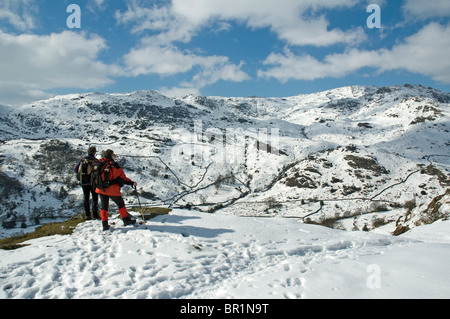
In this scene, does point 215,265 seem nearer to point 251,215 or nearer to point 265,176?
point 251,215

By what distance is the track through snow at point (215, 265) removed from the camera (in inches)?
265

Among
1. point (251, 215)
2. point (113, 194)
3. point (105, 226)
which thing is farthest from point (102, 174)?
point (251, 215)

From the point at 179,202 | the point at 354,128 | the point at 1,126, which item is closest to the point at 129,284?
the point at 179,202

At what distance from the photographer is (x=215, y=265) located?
344 inches

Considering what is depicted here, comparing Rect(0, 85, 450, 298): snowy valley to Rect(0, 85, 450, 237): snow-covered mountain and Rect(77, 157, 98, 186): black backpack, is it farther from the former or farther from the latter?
Rect(77, 157, 98, 186): black backpack

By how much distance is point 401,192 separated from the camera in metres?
72.5

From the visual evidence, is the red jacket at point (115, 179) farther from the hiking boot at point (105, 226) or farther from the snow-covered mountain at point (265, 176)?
the snow-covered mountain at point (265, 176)

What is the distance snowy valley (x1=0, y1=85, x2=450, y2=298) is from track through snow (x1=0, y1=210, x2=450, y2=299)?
0.17ft

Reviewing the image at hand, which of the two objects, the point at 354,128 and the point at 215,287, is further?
the point at 354,128

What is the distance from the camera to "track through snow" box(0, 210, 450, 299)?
6723mm
